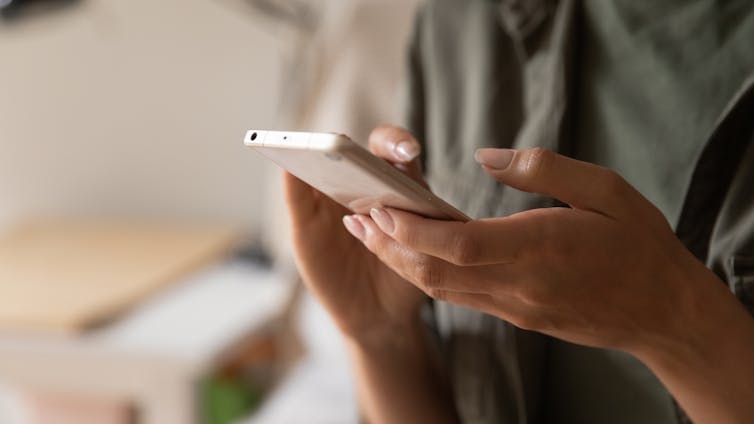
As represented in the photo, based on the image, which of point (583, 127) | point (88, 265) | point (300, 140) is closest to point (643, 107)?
point (583, 127)

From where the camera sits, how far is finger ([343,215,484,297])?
1.22 ft

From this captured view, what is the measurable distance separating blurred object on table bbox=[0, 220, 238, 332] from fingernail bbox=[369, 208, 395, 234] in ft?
2.49

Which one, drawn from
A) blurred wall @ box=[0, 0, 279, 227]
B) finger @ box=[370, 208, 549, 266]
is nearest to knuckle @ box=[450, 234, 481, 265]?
A: finger @ box=[370, 208, 549, 266]

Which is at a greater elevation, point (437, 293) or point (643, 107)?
point (643, 107)

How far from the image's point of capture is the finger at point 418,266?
1.22ft

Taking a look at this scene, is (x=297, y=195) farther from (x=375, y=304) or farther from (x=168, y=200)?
(x=168, y=200)

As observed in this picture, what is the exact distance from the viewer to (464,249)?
1.14ft

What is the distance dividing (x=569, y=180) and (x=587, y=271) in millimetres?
43

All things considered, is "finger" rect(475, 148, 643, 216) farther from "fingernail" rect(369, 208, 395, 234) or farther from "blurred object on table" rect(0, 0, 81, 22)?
"blurred object on table" rect(0, 0, 81, 22)

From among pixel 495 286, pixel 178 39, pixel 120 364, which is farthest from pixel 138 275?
pixel 495 286

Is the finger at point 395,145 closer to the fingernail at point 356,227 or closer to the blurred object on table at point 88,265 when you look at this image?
the fingernail at point 356,227

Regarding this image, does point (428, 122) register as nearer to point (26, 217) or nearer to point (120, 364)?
point (120, 364)

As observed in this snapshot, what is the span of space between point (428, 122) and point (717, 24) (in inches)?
10.4

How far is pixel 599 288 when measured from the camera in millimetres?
376
